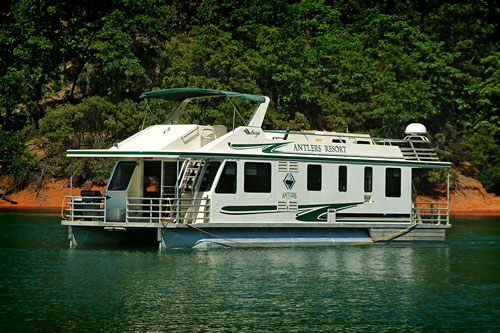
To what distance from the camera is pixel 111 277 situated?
21328 mm

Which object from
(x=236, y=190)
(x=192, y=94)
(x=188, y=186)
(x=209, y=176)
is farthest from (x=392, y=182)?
(x=192, y=94)

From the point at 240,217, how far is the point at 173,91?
199 inches

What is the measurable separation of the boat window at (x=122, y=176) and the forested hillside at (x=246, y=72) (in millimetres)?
25601

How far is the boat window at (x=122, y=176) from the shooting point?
89.5 feet

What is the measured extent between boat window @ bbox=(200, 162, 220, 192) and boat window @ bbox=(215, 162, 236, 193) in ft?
0.95

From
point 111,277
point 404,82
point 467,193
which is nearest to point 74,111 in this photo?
point 404,82

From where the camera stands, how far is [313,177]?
28875mm

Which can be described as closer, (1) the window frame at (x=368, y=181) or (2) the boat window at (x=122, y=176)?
(2) the boat window at (x=122, y=176)

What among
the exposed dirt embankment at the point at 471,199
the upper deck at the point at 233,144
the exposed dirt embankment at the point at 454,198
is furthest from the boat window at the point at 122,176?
the exposed dirt embankment at the point at 471,199

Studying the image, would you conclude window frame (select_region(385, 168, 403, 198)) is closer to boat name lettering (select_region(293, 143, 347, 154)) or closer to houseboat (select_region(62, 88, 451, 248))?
houseboat (select_region(62, 88, 451, 248))

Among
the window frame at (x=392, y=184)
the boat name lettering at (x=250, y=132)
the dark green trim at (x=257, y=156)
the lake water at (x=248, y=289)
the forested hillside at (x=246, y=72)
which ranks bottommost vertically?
the lake water at (x=248, y=289)

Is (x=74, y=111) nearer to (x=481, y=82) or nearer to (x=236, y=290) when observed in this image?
(x=481, y=82)

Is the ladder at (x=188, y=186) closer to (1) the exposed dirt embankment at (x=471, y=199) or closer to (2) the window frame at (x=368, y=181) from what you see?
(2) the window frame at (x=368, y=181)

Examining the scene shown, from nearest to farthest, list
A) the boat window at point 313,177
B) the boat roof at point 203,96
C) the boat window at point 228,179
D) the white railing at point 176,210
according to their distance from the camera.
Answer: the white railing at point 176,210 < the boat window at point 228,179 < the boat roof at point 203,96 < the boat window at point 313,177
